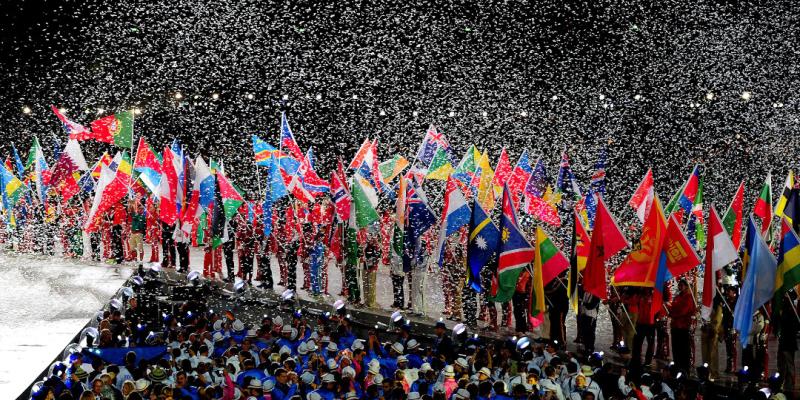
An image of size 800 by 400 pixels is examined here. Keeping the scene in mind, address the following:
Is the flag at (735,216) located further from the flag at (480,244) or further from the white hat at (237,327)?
the white hat at (237,327)

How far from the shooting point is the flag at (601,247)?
11367 mm

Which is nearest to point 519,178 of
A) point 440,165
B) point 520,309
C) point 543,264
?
point 440,165

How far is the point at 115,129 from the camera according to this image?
1870 centimetres

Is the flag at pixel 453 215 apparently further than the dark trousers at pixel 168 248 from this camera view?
No

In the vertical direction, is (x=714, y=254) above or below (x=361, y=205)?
below

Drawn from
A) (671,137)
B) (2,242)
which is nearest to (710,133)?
(671,137)

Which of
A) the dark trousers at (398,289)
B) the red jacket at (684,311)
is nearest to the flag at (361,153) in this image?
the dark trousers at (398,289)

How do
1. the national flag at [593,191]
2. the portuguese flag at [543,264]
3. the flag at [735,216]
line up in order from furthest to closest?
the national flag at [593,191], the flag at [735,216], the portuguese flag at [543,264]

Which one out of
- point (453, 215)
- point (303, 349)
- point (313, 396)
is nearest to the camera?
point (313, 396)

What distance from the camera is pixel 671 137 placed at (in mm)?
29438

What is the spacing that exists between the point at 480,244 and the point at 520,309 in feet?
4.18

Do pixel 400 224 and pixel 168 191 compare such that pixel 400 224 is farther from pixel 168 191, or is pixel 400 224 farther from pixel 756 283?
pixel 756 283

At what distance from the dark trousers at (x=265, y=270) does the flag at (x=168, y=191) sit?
1.95 metres

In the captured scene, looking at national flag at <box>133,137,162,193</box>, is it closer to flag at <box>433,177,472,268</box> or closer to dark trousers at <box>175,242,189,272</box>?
dark trousers at <box>175,242,189,272</box>
